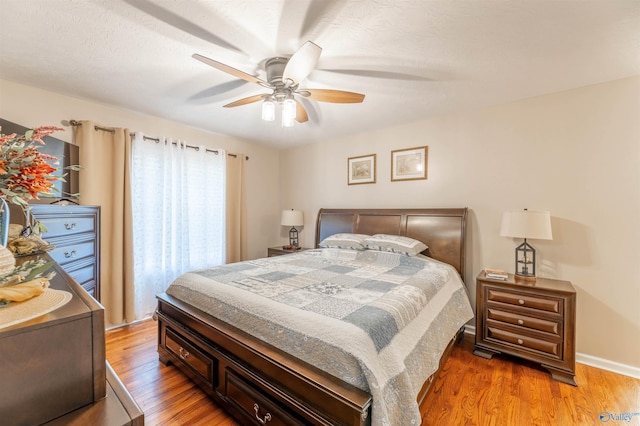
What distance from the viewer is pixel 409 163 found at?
3.45 metres

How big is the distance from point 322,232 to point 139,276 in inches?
94.0

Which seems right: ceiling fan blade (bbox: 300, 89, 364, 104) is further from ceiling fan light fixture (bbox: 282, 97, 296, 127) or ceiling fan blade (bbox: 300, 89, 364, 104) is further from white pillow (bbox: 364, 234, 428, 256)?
white pillow (bbox: 364, 234, 428, 256)

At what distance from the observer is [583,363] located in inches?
95.6

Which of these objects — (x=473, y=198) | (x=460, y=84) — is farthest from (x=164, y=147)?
(x=473, y=198)

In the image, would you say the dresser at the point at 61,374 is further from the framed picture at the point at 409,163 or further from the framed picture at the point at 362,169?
the framed picture at the point at 362,169

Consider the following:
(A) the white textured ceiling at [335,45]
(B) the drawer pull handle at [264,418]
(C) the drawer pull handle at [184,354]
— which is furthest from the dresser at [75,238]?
(B) the drawer pull handle at [264,418]

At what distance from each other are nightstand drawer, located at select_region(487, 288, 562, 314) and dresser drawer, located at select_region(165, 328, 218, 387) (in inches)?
93.7

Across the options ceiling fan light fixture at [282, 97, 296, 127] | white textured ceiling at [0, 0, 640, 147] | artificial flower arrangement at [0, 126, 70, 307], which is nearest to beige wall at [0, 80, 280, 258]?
white textured ceiling at [0, 0, 640, 147]

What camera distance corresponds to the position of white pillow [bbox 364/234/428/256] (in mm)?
2953

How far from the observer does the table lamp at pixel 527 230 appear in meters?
2.34

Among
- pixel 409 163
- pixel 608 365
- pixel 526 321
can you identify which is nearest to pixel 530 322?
pixel 526 321

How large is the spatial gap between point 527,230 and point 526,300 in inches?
23.5

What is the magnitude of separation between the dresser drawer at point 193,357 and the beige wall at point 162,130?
229 centimetres

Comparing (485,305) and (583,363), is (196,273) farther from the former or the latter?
(583,363)
